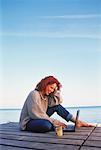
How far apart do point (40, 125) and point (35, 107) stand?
0.22 m

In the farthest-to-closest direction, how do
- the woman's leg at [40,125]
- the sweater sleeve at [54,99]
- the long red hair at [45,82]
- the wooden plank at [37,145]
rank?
the sweater sleeve at [54,99], the long red hair at [45,82], the woman's leg at [40,125], the wooden plank at [37,145]

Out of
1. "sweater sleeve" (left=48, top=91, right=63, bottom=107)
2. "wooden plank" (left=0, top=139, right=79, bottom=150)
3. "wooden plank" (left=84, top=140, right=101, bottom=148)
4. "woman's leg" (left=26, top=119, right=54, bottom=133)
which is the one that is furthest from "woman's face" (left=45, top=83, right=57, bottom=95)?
"wooden plank" (left=84, top=140, right=101, bottom=148)

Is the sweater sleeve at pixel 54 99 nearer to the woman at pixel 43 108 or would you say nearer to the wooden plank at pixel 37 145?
the woman at pixel 43 108

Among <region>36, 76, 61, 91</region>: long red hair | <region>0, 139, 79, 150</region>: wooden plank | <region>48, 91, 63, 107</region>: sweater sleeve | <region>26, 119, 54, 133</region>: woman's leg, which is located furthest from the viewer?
<region>48, 91, 63, 107</region>: sweater sleeve

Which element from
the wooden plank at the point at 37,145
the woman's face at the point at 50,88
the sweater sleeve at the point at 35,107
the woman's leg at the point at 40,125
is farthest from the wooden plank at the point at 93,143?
the woman's face at the point at 50,88

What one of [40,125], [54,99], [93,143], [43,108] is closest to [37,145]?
[93,143]

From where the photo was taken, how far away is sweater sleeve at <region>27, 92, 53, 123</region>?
3.16m

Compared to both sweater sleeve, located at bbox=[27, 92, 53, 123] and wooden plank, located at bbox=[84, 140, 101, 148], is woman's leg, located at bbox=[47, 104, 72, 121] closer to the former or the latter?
sweater sleeve, located at bbox=[27, 92, 53, 123]

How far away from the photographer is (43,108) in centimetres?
342

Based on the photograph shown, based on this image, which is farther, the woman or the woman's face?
the woman's face

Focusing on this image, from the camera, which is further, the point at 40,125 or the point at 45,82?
the point at 45,82

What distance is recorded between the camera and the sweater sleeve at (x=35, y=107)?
3156mm

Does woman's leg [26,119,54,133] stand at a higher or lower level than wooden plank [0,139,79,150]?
higher

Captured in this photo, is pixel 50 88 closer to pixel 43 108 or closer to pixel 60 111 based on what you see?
pixel 43 108
